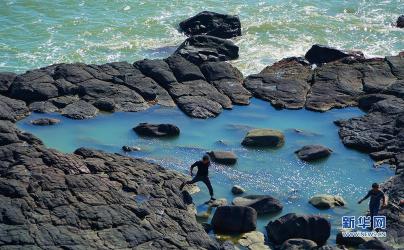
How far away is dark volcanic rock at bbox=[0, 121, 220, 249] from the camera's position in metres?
26.6

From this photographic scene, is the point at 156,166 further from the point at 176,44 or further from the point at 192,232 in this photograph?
the point at 176,44

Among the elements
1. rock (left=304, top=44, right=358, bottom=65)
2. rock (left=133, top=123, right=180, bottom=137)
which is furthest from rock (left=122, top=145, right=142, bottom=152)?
rock (left=304, top=44, right=358, bottom=65)

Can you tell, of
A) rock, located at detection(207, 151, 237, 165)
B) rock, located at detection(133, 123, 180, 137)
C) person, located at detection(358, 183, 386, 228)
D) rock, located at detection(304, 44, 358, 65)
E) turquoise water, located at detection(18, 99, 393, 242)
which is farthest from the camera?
rock, located at detection(304, 44, 358, 65)

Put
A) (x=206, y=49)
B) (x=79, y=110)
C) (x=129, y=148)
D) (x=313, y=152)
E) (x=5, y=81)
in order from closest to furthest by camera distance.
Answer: (x=129, y=148) → (x=313, y=152) → (x=79, y=110) → (x=5, y=81) → (x=206, y=49)

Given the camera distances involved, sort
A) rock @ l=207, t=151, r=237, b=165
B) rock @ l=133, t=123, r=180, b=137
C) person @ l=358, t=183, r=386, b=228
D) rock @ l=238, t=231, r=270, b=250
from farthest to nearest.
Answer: rock @ l=133, t=123, r=180, b=137 < rock @ l=207, t=151, r=237, b=165 < person @ l=358, t=183, r=386, b=228 < rock @ l=238, t=231, r=270, b=250

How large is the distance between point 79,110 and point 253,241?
15.2 m

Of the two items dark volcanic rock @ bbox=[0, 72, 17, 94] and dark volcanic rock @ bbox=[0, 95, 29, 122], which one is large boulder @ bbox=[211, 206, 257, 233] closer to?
dark volcanic rock @ bbox=[0, 95, 29, 122]

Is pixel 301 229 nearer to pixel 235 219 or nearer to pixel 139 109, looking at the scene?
pixel 235 219

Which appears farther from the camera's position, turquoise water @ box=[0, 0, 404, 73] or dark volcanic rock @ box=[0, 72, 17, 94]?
turquoise water @ box=[0, 0, 404, 73]

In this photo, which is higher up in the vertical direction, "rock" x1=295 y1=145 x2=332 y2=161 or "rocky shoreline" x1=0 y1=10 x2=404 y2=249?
"rocky shoreline" x1=0 y1=10 x2=404 y2=249

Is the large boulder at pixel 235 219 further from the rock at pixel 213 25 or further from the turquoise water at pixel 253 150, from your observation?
the rock at pixel 213 25

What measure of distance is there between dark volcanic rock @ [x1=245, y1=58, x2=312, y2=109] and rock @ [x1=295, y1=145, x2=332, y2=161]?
5.84 metres

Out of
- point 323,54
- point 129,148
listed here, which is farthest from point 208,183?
point 323,54

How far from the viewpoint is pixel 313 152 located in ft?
121
